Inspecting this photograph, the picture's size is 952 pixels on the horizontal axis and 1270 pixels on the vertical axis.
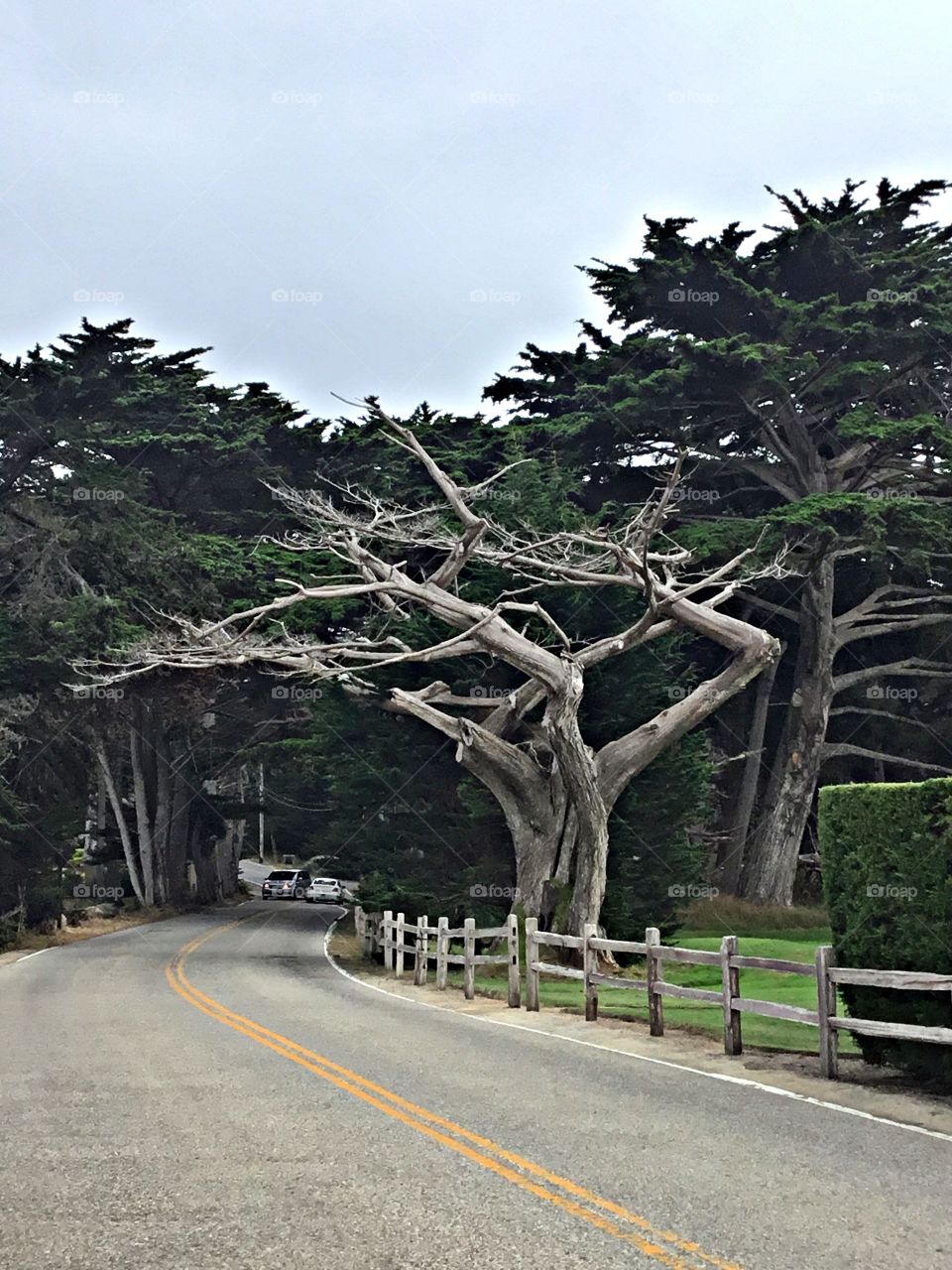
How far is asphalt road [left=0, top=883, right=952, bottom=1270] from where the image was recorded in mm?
6195

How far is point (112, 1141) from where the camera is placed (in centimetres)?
872

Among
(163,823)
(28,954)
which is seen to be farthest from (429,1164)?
(163,823)

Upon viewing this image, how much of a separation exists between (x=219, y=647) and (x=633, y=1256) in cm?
Answer: 2179

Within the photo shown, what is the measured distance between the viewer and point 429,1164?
7840 millimetres

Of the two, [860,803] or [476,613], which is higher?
[476,613]

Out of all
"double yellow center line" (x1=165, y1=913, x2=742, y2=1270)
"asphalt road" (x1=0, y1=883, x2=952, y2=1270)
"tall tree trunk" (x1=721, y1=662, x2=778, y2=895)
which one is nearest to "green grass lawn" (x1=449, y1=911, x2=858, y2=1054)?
"asphalt road" (x1=0, y1=883, x2=952, y2=1270)

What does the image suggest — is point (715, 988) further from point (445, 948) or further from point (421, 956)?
point (421, 956)

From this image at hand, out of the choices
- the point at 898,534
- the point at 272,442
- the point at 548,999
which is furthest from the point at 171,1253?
the point at 272,442

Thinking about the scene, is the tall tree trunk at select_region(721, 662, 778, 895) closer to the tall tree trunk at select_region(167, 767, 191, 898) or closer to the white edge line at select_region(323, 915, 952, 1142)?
the tall tree trunk at select_region(167, 767, 191, 898)

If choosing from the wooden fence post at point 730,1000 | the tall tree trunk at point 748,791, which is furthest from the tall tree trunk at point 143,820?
the wooden fence post at point 730,1000

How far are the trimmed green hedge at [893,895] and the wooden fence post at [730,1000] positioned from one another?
119cm

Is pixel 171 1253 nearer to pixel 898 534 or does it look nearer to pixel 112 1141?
pixel 112 1141

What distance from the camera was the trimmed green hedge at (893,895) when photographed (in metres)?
10.9

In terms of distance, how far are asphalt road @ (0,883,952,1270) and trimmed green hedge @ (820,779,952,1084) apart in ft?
4.90
